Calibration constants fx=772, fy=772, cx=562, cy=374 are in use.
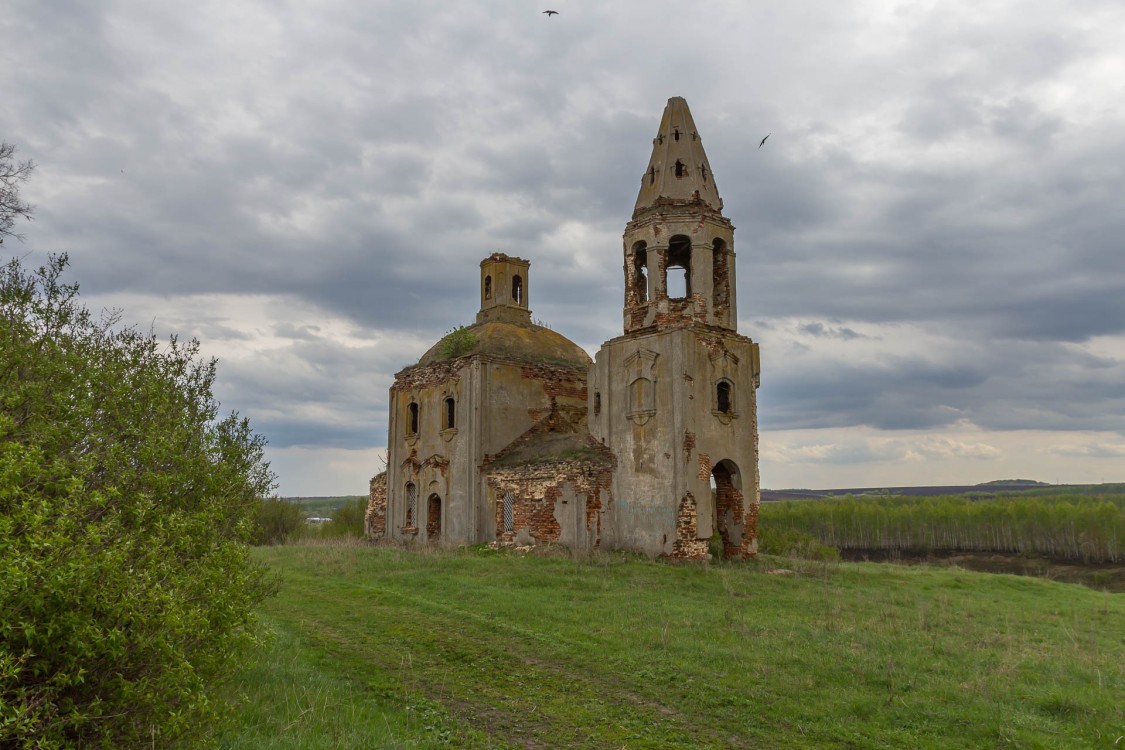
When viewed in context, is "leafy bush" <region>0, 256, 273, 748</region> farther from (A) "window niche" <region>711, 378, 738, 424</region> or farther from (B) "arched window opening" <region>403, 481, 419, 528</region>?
(B) "arched window opening" <region>403, 481, 419, 528</region>

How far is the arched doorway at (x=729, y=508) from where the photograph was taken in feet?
72.5

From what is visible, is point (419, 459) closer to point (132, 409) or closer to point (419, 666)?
point (419, 666)

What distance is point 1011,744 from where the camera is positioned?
7.20 metres

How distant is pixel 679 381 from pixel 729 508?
14.0ft

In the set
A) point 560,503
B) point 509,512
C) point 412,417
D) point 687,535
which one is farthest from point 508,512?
point 412,417

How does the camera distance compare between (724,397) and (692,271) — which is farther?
(692,271)

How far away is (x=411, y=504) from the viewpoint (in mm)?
28219

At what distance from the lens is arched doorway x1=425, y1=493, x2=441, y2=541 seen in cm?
2697

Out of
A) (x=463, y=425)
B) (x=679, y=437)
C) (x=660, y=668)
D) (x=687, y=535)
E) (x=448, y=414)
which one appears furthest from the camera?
(x=448, y=414)

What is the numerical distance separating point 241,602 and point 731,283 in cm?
1936

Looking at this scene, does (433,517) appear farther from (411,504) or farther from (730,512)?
(730,512)

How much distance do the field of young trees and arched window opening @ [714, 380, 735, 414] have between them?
140ft

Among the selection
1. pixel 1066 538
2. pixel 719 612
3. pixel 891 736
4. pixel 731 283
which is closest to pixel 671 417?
pixel 731 283

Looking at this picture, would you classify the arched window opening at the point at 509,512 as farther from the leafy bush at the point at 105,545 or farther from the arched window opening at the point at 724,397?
the leafy bush at the point at 105,545
